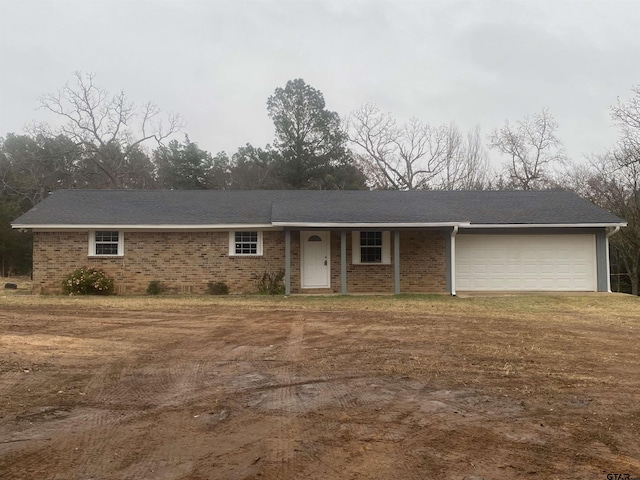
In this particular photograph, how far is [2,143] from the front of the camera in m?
39.8

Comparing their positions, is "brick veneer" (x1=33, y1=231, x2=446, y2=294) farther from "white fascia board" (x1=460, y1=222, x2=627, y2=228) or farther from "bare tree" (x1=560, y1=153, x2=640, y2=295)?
"bare tree" (x1=560, y1=153, x2=640, y2=295)

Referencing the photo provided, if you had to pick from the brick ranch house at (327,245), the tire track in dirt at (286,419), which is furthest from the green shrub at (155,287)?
the tire track in dirt at (286,419)

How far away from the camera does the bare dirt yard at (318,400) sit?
3.81 meters

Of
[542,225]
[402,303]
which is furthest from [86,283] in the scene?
[542,225]

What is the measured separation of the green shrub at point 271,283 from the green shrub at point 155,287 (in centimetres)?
316

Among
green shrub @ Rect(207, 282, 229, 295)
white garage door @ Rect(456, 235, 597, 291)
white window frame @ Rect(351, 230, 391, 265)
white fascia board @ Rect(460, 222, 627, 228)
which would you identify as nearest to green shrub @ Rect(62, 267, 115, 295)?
green shrub @ Rect(207, 282, 229, 295)

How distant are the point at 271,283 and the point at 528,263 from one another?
8.89 m

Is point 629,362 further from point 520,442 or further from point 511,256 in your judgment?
point 511,256

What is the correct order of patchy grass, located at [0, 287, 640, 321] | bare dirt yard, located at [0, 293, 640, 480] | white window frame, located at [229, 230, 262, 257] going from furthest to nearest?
white window frame, located at [229, 230, 262, 257] < patchy grass, located at [0, 287, 640, 321] < bare dirt yard, located at [0, 293, 640, 480]

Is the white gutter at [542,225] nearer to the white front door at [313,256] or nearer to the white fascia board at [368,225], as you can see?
the white fascia board at [368,225]

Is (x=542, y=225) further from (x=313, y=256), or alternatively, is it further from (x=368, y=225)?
(x=313, y=256)

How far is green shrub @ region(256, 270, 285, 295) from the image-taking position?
17.5 meters

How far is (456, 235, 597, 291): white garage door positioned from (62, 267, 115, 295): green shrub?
11.8 m

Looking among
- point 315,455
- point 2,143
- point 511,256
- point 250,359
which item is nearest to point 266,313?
point 250,359
